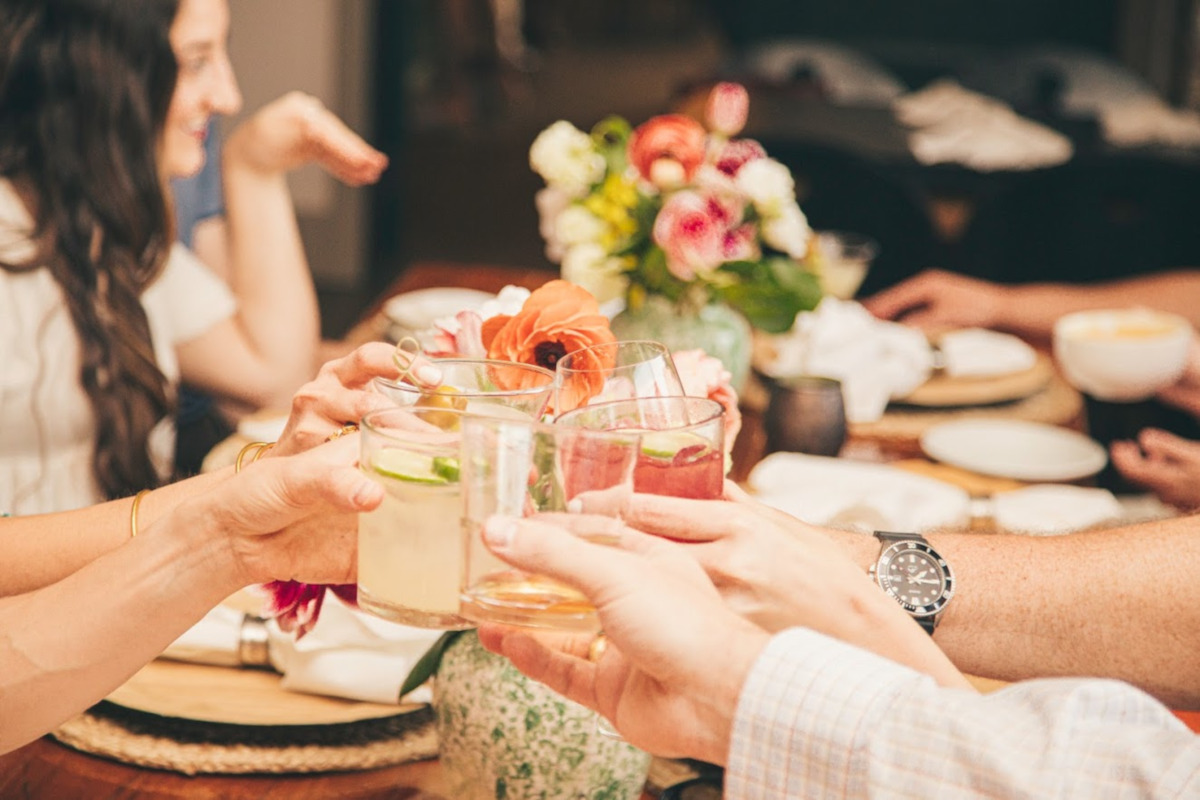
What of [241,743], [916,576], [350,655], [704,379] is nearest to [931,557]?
[916,576]

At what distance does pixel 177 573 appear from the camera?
1.04 meters

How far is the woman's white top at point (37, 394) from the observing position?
1.98 metres

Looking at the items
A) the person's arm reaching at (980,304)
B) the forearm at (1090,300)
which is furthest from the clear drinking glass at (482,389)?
the forearm at (1090,300)

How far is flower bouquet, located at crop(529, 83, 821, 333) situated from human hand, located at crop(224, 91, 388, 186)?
43cm

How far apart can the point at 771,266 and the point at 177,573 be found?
1.12 m

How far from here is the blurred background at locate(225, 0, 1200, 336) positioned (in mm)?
3424

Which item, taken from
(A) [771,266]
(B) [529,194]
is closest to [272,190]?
(A) [771,266]

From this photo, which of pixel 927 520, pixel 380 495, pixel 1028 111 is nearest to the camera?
pixel 380 495

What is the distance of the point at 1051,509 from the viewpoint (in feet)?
5.74

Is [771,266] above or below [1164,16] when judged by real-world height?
below

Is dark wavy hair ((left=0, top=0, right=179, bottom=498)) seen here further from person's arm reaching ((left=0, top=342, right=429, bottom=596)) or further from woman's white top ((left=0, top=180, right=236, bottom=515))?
person's arm reaching ((left=0, top=342, right=429, bottom=596))

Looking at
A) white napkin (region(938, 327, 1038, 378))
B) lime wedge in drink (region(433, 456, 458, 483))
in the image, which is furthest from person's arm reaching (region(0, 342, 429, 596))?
white napkin (region(938, 327, 1038, 378))

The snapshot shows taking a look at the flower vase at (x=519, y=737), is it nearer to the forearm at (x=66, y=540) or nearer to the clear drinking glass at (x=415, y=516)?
the clear drinking glass at (x=415, y=516)

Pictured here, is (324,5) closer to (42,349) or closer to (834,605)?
(42,349)
